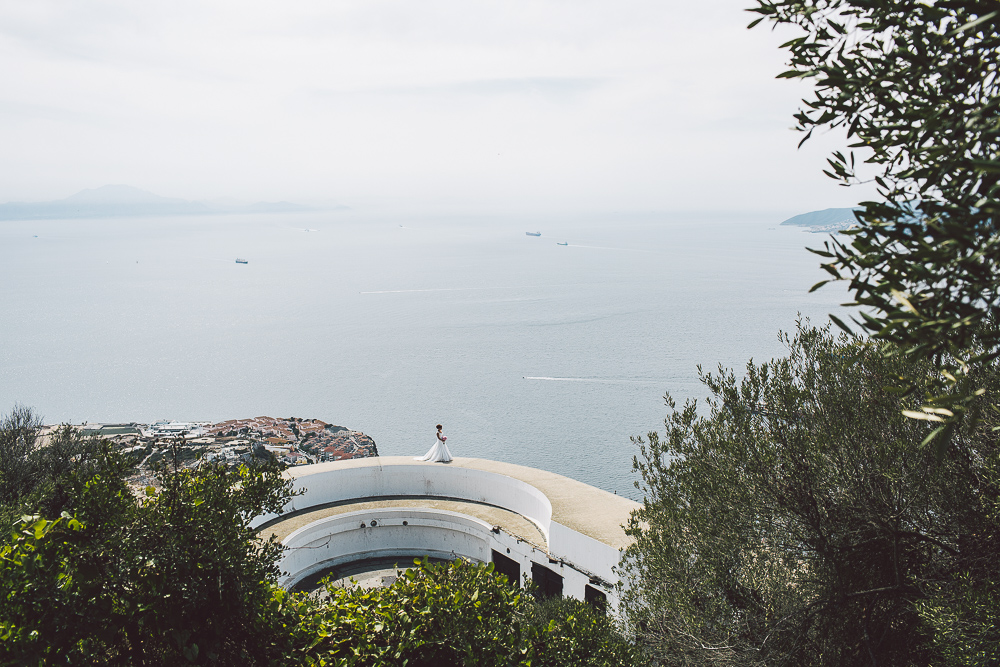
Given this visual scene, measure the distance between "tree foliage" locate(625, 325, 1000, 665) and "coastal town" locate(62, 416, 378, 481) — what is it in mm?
22081

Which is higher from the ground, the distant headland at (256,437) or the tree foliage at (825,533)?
the tree foliage at (825,533)

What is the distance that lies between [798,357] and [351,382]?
123ft

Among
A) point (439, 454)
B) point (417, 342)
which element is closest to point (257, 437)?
point (439, 454)

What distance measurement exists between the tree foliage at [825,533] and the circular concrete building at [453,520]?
Result: 5.67 m

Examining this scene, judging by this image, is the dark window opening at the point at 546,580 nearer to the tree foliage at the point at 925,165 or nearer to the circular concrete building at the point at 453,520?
the circular concrete building at the point at 453,520

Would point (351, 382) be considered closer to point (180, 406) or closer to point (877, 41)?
point (180, 406)

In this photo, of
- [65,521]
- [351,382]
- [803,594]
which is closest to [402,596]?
[65,521]

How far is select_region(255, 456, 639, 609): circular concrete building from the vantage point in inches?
536

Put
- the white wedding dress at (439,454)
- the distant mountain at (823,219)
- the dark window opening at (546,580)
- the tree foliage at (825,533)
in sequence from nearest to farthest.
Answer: the tree foliage at (825,533), the dark window opening at (546,580), the white wedding dress at (439,454), the distant mountain at (823,219)

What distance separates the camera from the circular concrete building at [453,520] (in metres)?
13.6

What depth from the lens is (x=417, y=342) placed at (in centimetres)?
5175

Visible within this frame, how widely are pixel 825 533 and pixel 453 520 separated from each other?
1063cm

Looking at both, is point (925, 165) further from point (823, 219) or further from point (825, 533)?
point (823, 219)

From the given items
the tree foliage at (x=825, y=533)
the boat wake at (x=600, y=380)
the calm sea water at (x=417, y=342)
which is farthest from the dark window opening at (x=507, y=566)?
the boat wake at (x=600, y=380)
